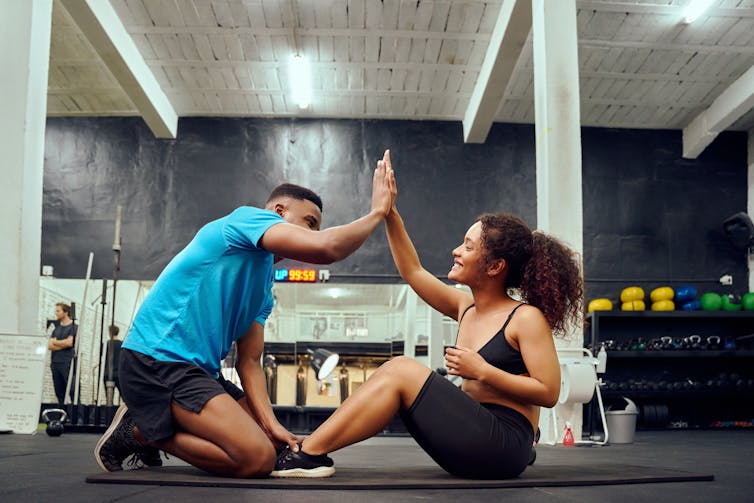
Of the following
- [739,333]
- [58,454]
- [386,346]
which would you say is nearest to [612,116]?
[739,333]

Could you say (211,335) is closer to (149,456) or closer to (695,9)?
(149,456)

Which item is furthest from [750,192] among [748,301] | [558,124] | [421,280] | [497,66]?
[421,280]

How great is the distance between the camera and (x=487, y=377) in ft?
7.42

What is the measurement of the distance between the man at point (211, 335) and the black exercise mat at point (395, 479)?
104mm

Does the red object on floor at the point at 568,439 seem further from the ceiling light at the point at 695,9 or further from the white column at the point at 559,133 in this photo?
the ceiling light at the point at 695,9

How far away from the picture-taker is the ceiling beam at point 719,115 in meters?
9.12

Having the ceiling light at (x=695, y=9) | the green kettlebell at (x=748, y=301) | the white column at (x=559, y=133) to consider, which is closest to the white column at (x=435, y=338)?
the white column at (x=559, y=133)

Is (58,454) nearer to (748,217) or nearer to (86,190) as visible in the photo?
(86,190)

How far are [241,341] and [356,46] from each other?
633 cm

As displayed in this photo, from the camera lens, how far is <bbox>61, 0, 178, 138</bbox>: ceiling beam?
7.45 m

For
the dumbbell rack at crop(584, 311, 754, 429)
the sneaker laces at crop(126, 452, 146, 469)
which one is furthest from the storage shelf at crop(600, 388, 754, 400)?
the sneaker laces at crop(126, 452, 146, 469)

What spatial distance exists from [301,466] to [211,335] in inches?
19.8

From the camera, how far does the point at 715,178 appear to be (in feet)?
35.1

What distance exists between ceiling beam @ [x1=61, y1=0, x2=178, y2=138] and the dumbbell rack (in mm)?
6040
